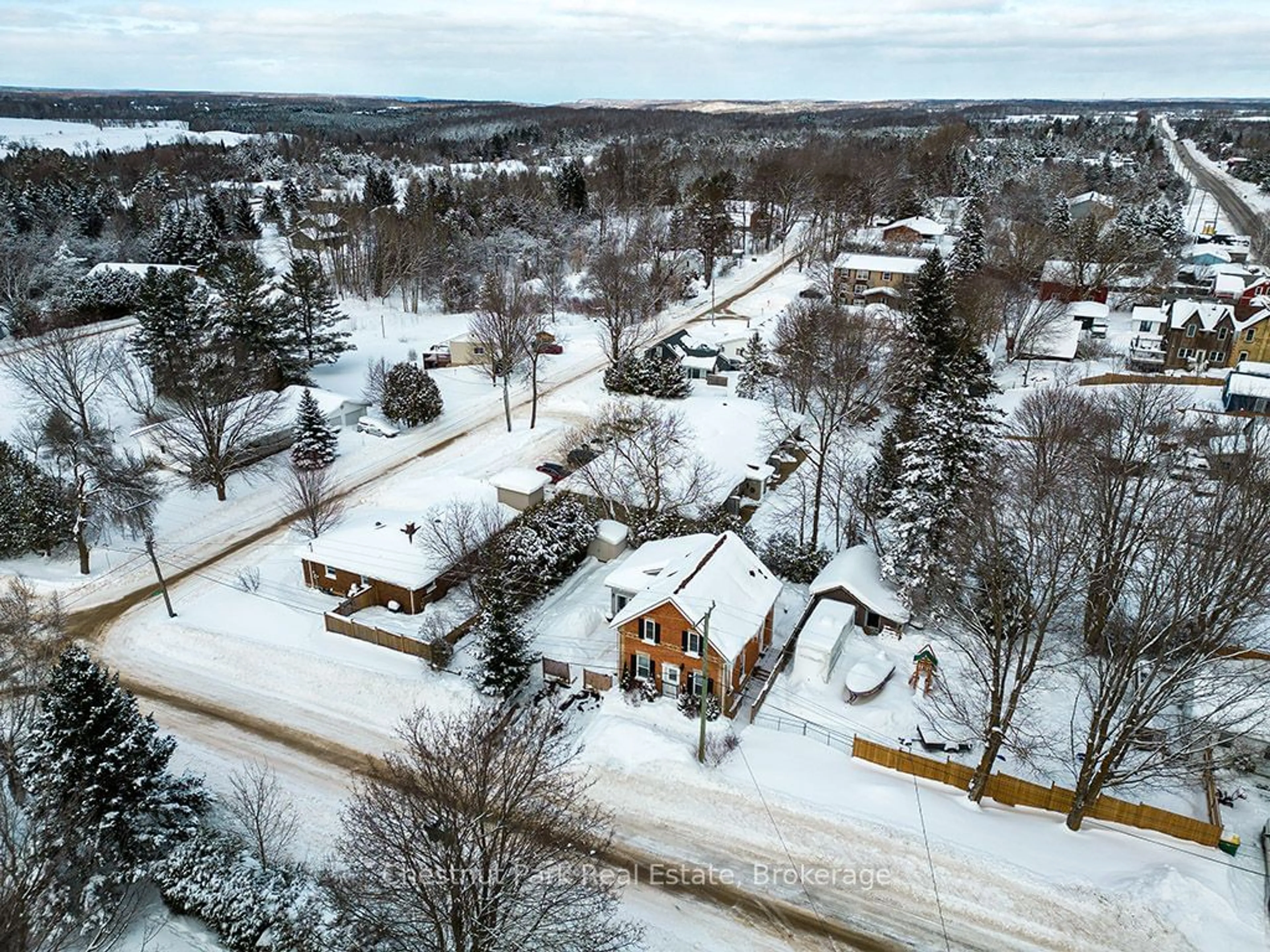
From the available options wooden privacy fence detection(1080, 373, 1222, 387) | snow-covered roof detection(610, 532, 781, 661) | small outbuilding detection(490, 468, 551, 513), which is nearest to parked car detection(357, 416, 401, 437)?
small outbuilding detection(490, 468, 551, 513)

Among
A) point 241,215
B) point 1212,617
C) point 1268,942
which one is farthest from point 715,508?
point 241,215

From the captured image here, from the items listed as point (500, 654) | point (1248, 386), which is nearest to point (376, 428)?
point (500, 654)

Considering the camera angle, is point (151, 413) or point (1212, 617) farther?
point (151, 413)

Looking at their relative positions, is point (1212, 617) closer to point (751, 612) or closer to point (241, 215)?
point (751, 612)

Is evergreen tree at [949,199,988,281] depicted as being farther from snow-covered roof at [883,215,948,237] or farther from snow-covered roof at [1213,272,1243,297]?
snow-covered roof at [1213,272,1243,297]

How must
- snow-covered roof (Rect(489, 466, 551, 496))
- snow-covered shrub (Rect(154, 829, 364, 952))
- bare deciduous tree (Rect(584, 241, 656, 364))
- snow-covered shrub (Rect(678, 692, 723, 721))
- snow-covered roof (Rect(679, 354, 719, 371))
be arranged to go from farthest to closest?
snow-covered roof (Rect(679, 354, 719, 371)) < bare deciduous tree (Rect(584, 241, 656, 364)) < snow-covered roof (Rect(489, 466, 551, 496)) < snow-covered shrub (Rect(678, 692, 723, 721)) < snow-covered shrub (Rect(154, 829, 364, 952))

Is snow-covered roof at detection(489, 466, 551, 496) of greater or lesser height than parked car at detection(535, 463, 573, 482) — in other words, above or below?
above

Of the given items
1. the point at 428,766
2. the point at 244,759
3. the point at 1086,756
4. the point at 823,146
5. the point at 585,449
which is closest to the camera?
the point at 428,766
